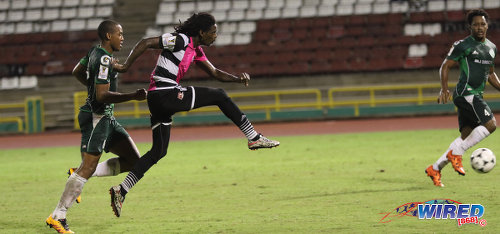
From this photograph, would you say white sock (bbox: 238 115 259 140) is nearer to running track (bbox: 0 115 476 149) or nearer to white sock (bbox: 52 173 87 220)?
white sock (bbox: 52 173 87 220)

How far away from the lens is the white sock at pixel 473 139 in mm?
9867

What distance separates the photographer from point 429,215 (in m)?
7.73

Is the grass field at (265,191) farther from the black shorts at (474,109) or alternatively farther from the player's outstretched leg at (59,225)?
the black shorts at (474,109)

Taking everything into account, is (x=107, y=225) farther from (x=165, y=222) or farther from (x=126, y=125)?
(x=126, y=125)

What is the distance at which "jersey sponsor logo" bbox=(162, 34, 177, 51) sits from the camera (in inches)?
304

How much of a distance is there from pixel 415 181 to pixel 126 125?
15.2m

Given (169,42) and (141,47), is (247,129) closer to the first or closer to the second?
(169,42)

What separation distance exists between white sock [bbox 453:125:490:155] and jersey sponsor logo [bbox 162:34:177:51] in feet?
14.2

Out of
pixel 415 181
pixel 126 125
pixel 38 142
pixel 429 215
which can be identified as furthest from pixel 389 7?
pixel 429 215

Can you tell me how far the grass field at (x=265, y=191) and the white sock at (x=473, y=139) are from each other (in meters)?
0.48

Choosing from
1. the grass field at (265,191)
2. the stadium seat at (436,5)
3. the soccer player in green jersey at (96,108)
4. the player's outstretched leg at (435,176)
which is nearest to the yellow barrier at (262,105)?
the stadium seat at (436,5)

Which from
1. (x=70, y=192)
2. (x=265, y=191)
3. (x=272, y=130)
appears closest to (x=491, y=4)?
(x=272, y=130)

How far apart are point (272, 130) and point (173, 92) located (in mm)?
14216

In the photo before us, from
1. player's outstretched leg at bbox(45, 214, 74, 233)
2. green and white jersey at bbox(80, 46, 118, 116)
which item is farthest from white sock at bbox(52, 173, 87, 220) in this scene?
green and white jersey at bbox(80, 46, 118, 116)
